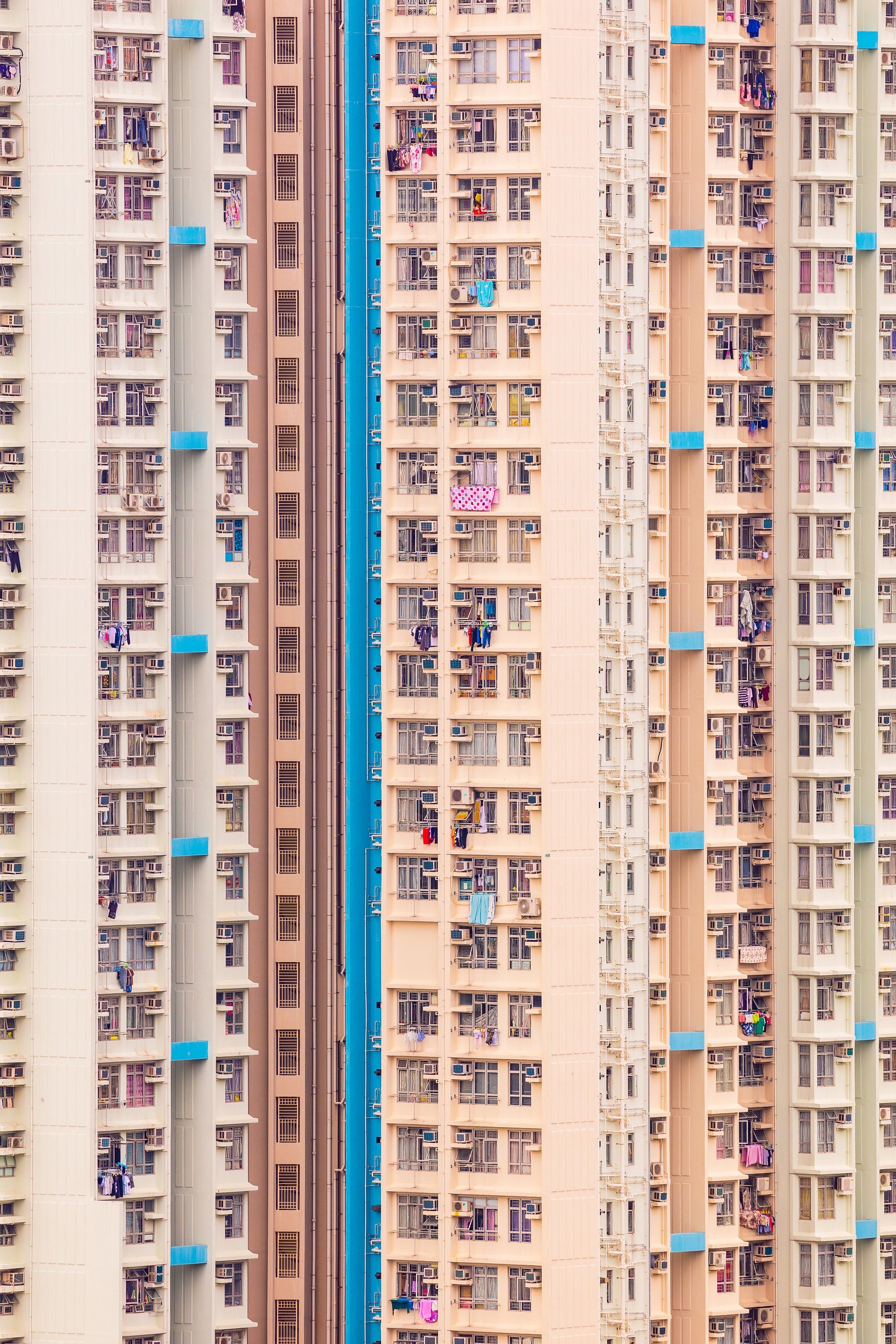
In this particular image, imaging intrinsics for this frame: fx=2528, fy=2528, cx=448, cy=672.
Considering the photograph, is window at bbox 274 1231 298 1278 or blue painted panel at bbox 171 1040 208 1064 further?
window at bbox 274 1231 298 1278

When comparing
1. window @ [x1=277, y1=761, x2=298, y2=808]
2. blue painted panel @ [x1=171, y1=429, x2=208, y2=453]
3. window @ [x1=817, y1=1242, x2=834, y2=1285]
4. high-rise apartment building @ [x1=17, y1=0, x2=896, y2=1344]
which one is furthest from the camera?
window @ [x1=277, y1=761, x2=298, y2=808]

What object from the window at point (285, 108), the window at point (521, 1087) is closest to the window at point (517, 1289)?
the window at point (521, 1087)

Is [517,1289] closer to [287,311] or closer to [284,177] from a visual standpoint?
[287,311]

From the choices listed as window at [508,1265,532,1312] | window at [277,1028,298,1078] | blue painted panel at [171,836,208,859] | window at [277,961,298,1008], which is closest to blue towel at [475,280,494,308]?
blue painted panel at [171,836,208,859]

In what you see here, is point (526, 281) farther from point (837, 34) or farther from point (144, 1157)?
point (144, 1157)

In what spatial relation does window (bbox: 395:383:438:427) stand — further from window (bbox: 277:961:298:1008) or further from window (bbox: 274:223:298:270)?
window (bbox: 277:961:298:1008)

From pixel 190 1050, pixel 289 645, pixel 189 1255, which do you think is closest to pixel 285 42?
pixel 289 645

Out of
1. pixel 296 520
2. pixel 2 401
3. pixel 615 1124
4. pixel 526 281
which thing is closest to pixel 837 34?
pixel 526 281
